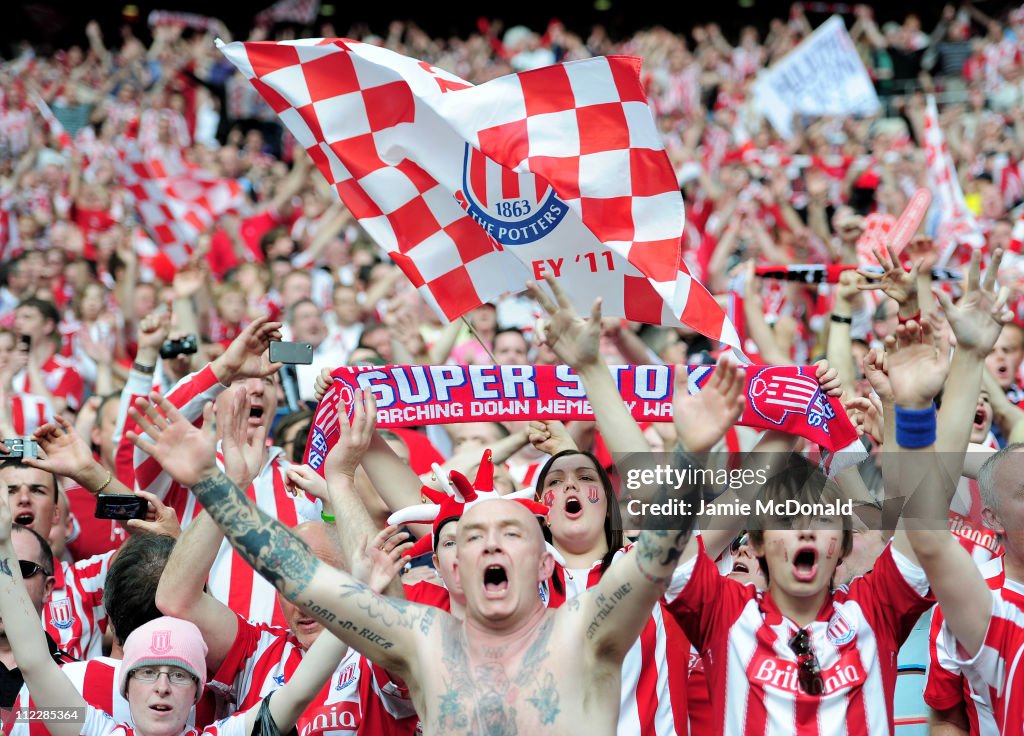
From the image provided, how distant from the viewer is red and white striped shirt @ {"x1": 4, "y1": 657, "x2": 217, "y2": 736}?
3.93 meters

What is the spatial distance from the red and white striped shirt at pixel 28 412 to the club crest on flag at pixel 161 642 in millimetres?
3413

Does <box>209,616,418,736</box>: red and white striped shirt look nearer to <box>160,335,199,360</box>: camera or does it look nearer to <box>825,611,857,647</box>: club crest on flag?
<box>825,611,857,647</box>: club crest on flag

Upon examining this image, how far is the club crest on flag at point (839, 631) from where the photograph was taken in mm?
3469

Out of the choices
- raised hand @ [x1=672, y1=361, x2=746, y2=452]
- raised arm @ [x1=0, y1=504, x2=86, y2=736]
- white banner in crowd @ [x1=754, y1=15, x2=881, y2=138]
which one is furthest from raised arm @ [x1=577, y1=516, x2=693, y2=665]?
white banner in crowd @ [x1=754, y1=15, x2=881, y2=138]

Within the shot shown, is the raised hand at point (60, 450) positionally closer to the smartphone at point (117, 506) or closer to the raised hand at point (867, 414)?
the smartphone at point (117, 506)

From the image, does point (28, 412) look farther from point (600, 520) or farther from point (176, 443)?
point (176, 443)

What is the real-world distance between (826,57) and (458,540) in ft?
35.6

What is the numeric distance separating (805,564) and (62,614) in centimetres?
270

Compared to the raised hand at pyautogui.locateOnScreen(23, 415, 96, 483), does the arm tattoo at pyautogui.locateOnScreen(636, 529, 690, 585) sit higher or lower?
lower

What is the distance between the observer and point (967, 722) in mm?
3789

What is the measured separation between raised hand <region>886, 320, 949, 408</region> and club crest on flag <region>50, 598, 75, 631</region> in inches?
119

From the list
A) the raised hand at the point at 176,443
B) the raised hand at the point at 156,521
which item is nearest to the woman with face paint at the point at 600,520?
the raised hand at the point at 176,443

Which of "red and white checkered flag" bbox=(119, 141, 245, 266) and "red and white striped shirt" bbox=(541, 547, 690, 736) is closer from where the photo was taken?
"red and white striped shirt" bbox=(541, 547, 690, 736)

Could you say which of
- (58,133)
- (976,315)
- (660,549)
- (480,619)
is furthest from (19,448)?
(58,133)
